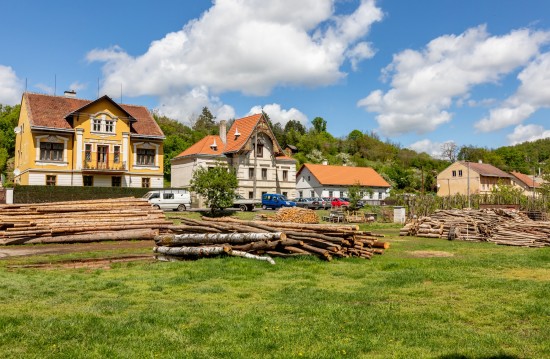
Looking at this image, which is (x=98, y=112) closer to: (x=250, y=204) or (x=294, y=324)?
(x=250, y=204)

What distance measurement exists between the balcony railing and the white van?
8.73 m

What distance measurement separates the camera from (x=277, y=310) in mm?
8461

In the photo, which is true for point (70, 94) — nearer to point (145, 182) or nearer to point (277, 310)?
point (145, 182)

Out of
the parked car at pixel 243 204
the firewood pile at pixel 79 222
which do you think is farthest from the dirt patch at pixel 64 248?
the parked car at pixel 243 204

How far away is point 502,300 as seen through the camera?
30.5ft

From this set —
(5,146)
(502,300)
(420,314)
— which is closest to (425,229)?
(502,300)

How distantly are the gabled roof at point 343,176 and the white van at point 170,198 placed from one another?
31.5 m

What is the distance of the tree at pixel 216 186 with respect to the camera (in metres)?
37.1

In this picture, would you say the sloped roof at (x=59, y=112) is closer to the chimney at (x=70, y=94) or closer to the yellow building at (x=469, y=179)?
the chimney at (x=70, y=94)

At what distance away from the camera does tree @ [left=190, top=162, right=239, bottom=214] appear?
3712 cm

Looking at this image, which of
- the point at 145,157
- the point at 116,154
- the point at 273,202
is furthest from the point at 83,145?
the point at 273,202

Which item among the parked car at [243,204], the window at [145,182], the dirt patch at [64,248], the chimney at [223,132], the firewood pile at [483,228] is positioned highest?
the chimney at [223,132]

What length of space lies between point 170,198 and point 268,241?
26.9 metres

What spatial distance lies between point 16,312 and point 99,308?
4.45ft
